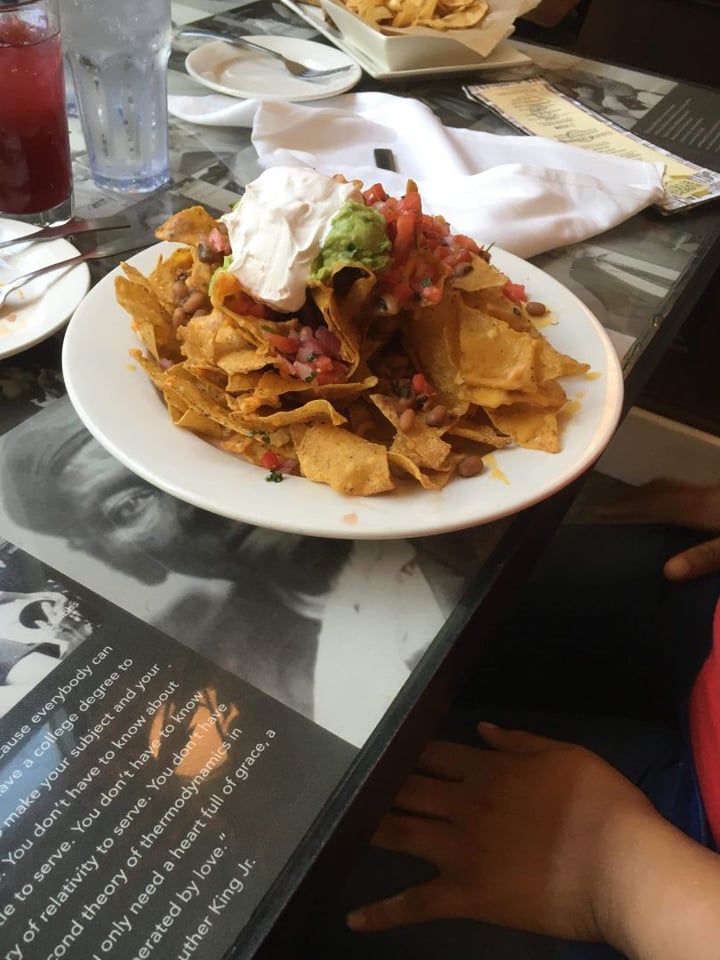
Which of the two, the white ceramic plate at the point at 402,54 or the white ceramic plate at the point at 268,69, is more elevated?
the white ceramic plate at the point at 402,54

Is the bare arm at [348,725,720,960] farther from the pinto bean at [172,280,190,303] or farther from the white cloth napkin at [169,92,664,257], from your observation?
the white cloth napkin at [169,92,664,257]

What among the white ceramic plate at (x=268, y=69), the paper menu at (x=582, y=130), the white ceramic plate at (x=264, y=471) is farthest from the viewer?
the white ceramic plate at (x=268, y=69)

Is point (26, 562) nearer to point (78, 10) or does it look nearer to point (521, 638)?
point (521, 638)

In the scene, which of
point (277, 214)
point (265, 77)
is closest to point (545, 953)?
point (277, 214)

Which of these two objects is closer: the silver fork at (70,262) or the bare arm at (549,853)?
the bare arm at (549,853)

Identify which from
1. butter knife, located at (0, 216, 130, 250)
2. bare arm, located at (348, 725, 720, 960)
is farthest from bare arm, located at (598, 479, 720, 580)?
butter knife, located at (0, 216, 130, 250)

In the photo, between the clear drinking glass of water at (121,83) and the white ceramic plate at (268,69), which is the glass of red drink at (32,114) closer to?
the clear drinking glass of water at (121,83)

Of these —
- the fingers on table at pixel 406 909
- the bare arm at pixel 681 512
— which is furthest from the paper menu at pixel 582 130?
the fingers on table at pixel 406 909
